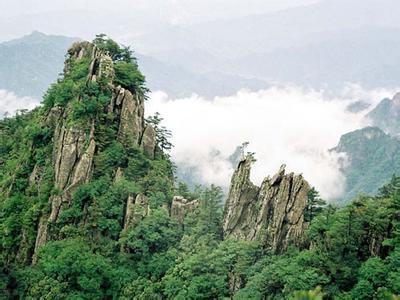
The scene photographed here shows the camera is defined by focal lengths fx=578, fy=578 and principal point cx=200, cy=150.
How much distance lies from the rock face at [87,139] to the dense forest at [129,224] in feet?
0.36

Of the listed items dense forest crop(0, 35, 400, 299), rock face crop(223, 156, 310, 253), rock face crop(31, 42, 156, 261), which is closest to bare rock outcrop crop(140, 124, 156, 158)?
rock face crop(31, 42, 156, 261)

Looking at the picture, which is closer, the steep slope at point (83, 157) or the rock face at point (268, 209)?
the rock face at point (268, 209)

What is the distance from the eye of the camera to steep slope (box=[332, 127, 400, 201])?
16912cm

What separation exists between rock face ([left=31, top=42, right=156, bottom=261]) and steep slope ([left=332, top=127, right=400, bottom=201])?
12210 centimetres

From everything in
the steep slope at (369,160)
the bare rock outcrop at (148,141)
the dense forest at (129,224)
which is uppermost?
the steep slope at (369,160)

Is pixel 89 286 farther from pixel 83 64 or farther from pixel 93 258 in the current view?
pixel 83 64

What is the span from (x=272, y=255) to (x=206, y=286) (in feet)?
15.7

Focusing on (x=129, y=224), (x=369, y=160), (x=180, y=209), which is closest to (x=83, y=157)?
(x=129, y=224)

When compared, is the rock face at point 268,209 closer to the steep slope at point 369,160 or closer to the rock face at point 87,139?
the rock face at point 87,139

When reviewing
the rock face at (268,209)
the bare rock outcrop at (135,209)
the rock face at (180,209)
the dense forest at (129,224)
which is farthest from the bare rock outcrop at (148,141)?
the rock face at (268,209)

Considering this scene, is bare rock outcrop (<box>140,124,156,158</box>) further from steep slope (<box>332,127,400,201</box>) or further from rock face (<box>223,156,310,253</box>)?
steep slope (<box>332,127,400,201</box>)

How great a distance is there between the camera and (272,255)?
124 ft

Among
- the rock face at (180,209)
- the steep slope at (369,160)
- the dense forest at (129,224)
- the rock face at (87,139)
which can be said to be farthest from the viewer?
the steep slope at (369,160)

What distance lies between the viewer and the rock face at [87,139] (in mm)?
46562
